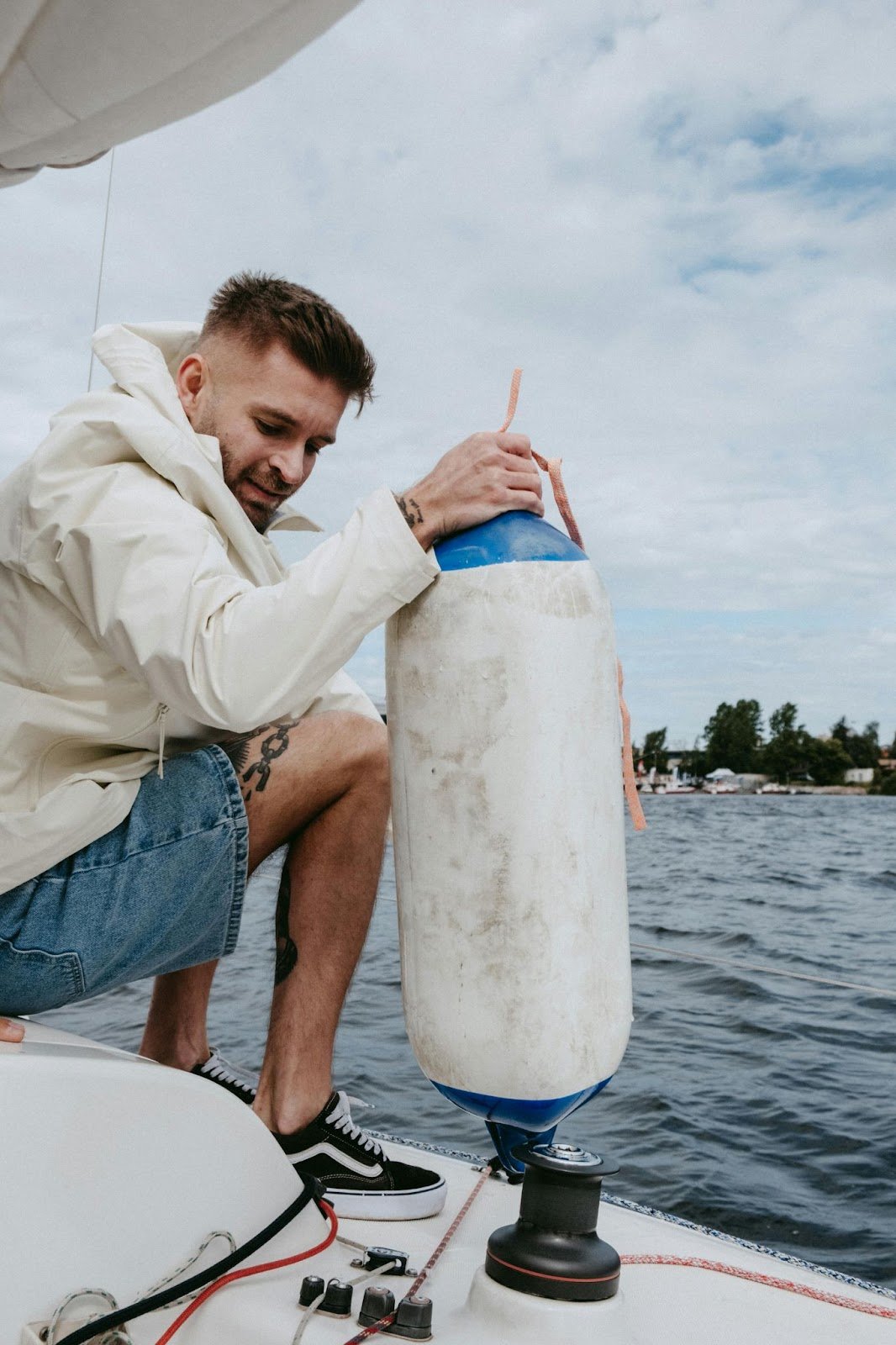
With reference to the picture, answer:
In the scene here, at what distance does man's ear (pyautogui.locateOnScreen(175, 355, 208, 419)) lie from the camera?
2205 mm

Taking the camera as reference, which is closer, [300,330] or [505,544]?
[505,544]

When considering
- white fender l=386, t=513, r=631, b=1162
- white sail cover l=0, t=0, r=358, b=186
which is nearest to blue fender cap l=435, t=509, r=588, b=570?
white fender l=386, t=513, r=631, b=1162

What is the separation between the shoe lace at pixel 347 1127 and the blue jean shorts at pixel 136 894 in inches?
16.7

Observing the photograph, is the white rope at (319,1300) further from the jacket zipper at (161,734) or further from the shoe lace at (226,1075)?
the jacket zipper at (161,734)

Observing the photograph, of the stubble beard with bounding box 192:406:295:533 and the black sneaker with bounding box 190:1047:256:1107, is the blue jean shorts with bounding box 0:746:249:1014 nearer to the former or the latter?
the black sneaker with bounding box 190:1047:256:1107

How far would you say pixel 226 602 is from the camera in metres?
1.68

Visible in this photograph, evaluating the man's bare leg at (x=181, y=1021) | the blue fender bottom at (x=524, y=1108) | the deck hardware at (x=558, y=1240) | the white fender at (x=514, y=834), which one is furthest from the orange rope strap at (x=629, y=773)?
the man's bare leg at (x=181, y=1021)

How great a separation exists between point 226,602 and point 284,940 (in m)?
0.82

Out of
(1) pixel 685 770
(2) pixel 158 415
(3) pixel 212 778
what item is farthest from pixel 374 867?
(1) pixel 685 770

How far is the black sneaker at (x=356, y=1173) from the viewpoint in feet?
6.53

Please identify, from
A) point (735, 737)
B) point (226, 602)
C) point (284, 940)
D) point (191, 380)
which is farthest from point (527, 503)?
point (735, 737)

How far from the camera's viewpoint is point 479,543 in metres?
1.66

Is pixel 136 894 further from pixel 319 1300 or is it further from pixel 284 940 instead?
pixel 319 1300

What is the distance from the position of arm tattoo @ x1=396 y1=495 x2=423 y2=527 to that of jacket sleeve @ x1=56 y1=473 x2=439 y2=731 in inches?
0.5
